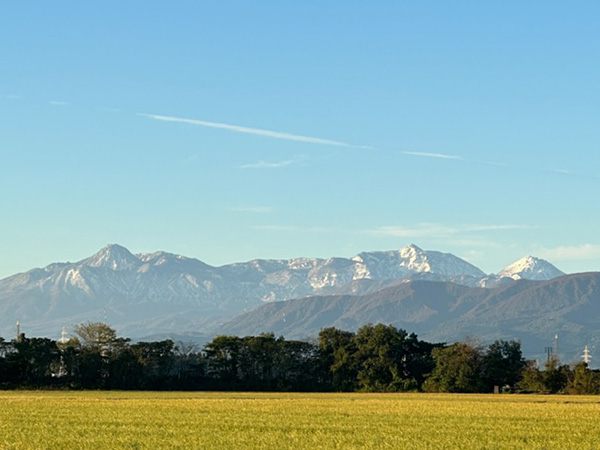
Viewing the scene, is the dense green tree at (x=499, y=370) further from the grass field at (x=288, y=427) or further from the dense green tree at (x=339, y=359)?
the grass field at (x=288, y=427)

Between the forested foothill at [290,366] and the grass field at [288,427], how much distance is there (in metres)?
60.5

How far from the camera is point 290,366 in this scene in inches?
5448

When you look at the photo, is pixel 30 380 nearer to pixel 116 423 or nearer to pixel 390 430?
pixel 116 423

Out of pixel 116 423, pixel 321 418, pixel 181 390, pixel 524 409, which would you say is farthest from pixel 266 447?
pixel 181 390

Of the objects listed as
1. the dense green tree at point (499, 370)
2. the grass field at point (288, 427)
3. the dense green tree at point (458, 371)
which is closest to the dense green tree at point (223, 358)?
the dense green tree at point (458, 371)

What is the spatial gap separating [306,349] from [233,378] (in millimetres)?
11683

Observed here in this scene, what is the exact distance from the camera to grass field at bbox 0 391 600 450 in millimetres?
40250

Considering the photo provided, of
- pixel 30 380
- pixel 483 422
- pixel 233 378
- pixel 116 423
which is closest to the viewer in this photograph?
pixel 116 423

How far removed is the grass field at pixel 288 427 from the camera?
132 ft

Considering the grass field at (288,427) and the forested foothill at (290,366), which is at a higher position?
the forested foothill at (290,366)

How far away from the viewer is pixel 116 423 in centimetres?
5003

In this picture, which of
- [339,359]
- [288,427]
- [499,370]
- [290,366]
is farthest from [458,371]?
[288,427]

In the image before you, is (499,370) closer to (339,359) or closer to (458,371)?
(458,371)

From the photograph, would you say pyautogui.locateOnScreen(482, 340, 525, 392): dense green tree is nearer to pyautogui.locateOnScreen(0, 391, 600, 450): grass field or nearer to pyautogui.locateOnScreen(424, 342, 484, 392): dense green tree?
pyautogui.locateOnScreen(424, 342, 484, 392): dense green tree
